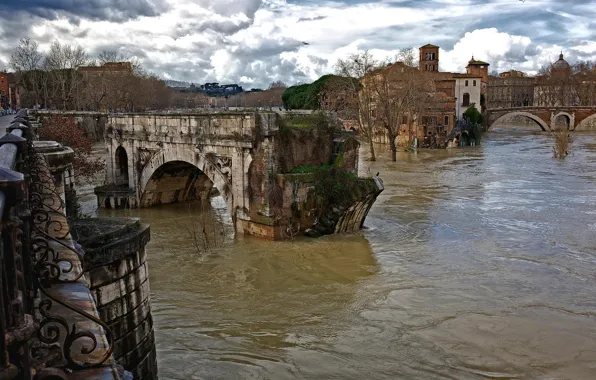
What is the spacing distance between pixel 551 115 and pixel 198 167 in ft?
195

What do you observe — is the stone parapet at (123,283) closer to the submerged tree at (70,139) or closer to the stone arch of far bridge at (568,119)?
the submerged tree at (70,139)

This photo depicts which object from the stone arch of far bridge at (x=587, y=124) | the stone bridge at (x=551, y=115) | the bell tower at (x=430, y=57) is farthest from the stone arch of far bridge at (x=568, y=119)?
the bell tower at (x=430, y=57)

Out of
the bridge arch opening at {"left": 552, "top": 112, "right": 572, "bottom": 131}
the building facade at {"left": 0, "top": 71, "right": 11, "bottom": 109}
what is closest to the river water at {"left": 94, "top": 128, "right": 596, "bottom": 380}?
the bridge arch opening at {"left": 552, "top": 112, "right": 572, "bottom": 131}

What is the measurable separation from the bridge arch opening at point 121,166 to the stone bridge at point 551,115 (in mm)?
54855

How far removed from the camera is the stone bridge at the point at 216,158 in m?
15.7

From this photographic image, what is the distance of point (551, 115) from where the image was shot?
6662cm

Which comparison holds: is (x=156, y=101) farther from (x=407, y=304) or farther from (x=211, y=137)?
(x=407, y=304)

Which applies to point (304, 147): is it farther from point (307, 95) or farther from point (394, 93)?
point (307, 95)

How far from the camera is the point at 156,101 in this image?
71.0 m

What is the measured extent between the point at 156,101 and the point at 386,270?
6255cm

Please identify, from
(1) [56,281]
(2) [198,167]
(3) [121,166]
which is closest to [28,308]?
(1) [56,281]

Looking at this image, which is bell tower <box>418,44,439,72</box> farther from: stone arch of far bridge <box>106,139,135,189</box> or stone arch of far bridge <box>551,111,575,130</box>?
stone arch of far bridge <box>106,139,135,189</box>

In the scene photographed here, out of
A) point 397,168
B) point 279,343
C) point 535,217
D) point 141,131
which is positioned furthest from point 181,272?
point 397,168

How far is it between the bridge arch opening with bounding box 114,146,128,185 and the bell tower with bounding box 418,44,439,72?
52734mm
